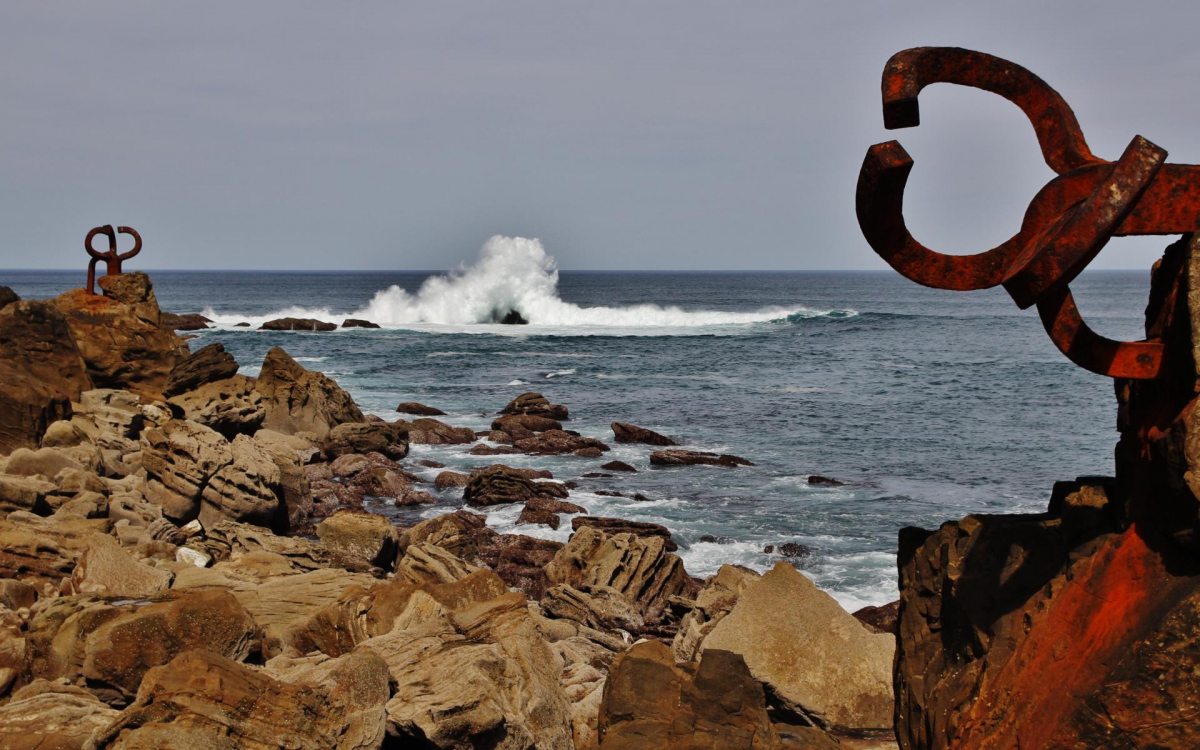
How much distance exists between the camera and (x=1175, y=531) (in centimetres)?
291

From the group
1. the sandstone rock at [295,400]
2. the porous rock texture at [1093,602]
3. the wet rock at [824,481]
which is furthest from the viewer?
the sandstone rock at [295,400]

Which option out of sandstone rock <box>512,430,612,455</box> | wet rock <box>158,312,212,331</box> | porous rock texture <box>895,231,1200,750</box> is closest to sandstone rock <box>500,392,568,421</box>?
sandstone rock <box>512,430,612,455</box>

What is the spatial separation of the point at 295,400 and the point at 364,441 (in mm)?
2255

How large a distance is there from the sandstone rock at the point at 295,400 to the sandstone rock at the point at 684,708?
1757cm

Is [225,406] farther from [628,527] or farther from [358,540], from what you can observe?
[628,527]

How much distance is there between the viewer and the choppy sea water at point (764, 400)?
17.2 metres

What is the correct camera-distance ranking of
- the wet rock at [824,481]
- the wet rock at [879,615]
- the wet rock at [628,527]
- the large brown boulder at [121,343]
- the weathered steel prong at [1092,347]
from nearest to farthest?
the weathered steel prong at [1092,347]
the wet rock at [879,615]
the wet rock at [628,527]
the large brown boulder at [121,343]
the wet rock at [824,481]

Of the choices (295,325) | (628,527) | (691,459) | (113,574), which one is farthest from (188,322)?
(113,574)

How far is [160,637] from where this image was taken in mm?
5727

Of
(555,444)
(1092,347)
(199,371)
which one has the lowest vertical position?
(555,444)

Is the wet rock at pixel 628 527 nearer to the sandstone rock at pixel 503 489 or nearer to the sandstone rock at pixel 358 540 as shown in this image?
the sandstone rock at pixel 503 489

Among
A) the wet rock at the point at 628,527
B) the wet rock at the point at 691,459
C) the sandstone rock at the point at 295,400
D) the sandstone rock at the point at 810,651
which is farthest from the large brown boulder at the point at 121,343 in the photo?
the sandstone rock at the point at 810,651

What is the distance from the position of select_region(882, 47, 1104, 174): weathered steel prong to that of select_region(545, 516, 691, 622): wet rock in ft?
30.2

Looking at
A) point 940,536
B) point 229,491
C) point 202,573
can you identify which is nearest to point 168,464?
point 229,491
